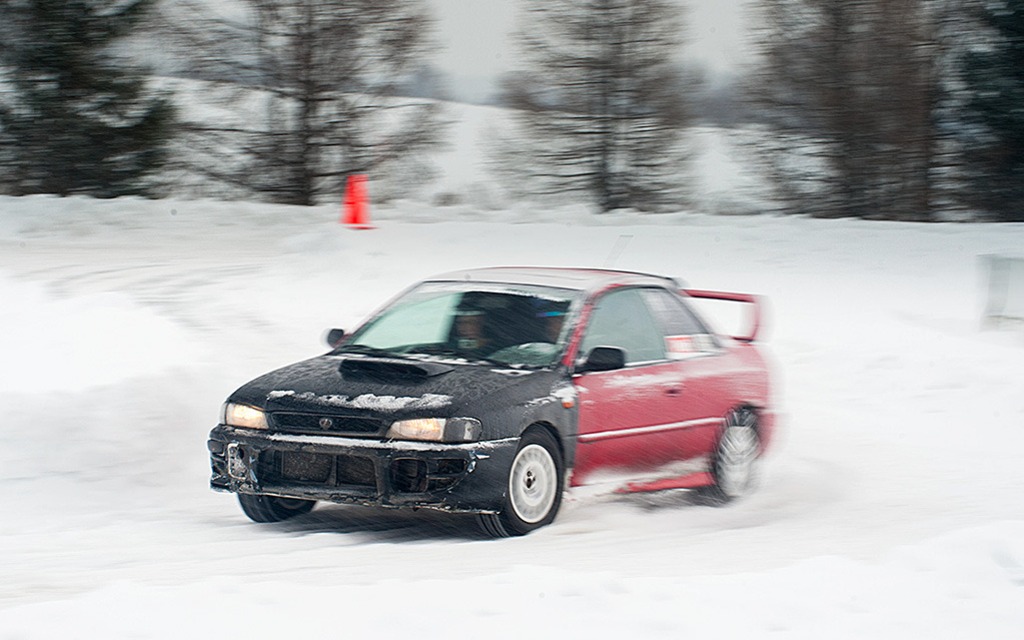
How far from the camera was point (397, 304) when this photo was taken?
849 cm

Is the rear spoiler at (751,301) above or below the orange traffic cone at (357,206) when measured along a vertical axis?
above

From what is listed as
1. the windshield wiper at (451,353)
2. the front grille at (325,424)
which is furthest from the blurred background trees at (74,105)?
the front grille at (325,424)

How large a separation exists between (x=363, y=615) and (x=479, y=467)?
2006 mm

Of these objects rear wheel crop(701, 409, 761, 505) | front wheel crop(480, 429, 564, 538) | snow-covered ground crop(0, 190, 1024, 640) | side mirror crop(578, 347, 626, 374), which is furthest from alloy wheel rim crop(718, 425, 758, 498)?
front wheel crop(480, 429, 564, 538)

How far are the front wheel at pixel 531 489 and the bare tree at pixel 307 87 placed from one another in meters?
22.1

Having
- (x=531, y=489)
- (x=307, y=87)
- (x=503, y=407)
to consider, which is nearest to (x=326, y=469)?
(x=503, y=407)

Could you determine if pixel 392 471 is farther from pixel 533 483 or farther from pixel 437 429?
pixel 533 483

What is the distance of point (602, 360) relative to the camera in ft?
25.0

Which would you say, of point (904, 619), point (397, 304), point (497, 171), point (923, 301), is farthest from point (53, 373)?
point (497, 171)

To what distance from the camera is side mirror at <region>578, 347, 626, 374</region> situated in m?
7.62

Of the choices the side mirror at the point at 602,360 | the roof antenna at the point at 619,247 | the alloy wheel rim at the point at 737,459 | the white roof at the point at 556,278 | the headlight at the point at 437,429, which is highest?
the white roof at the point at 556,278

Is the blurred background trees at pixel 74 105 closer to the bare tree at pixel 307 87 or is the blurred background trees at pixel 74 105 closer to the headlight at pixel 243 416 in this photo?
the bare tree at pixel 307 87

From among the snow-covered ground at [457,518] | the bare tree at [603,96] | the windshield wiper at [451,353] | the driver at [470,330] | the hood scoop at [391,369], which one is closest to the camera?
the snow-covered ground at [457,518]

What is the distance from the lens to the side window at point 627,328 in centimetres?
802
